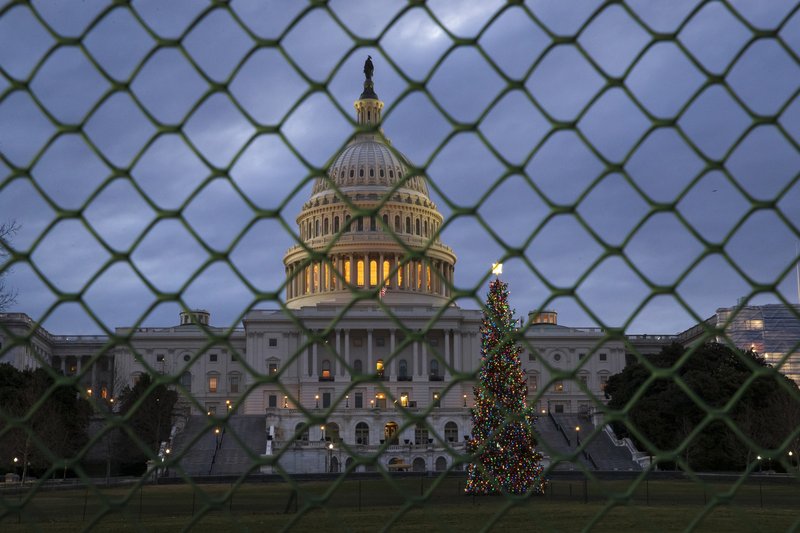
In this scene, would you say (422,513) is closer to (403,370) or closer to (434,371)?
(403,370)

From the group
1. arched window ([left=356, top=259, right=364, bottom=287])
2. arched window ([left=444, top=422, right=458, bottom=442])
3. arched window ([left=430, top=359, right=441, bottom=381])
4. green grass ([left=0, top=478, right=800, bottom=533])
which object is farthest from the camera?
arched window ([left=356, top=259, right=364, bottom=287])

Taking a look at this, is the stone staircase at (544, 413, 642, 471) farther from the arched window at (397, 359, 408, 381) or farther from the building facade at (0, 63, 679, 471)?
the arched window at (397, 359, 408, 381)

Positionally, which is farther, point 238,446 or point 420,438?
point 420,438

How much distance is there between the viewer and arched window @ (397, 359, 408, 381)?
4144 inches

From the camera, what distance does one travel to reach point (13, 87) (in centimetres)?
473

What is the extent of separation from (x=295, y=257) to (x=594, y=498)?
76.0 m

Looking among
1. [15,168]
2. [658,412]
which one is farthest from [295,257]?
[15,168]

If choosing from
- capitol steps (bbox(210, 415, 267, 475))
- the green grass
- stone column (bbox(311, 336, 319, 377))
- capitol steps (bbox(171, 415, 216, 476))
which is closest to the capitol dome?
stone column (bbox(311, 336, 319, 377))

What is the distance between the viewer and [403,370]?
107 m

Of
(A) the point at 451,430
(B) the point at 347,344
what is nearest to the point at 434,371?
(B) the point at 347,344

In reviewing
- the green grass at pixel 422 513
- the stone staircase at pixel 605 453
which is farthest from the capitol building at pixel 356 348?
the green grass at pixel 422 513

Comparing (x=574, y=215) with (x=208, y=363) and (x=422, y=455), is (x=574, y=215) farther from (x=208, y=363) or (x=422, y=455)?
(x=208, y=363)

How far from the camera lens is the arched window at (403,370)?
345 ft

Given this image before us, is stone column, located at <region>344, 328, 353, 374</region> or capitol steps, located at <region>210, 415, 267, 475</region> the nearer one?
capitol steps, located at <region>210, 415, 267, 475</region>
